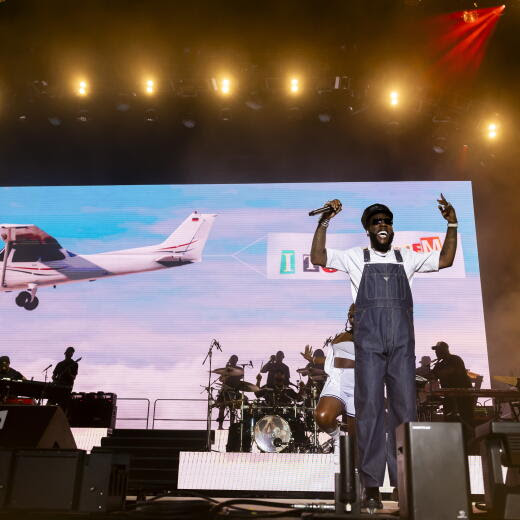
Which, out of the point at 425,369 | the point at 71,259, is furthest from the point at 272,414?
the point at 71,259

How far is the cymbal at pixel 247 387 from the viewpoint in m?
7.01

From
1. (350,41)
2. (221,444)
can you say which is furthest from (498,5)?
(221,444)

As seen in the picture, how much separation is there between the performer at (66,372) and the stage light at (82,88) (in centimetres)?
350

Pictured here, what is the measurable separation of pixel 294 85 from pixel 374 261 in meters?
5.15

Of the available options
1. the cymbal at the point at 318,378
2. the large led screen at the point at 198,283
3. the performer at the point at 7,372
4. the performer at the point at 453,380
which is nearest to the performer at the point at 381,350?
the cymbal at the point at 318,378

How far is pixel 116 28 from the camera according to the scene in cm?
693

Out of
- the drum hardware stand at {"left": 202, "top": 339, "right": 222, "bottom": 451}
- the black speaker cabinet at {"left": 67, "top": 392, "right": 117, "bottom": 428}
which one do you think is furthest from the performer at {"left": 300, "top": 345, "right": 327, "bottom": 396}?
the black speaker cabinet at {"left": 67, "top": 392, "right": 117, "bottom": 428}

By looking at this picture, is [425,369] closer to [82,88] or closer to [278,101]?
[278,101]

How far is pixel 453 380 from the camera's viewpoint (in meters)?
6.77

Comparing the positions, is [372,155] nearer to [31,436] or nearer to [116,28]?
[116,28]

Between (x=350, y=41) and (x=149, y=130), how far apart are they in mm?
3464

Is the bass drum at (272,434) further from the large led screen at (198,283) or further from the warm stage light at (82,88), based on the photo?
the warm stage light at (82,88)

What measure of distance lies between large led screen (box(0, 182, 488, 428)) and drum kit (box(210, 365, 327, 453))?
320 mm

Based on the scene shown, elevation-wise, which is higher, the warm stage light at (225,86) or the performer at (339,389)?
the warm stage light at (225,86)
